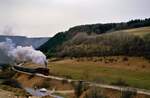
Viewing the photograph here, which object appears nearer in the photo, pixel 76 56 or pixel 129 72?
pixel 129 72

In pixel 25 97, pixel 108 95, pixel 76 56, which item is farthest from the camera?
pixel 76 56

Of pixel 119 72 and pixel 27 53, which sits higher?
pixel 27 53

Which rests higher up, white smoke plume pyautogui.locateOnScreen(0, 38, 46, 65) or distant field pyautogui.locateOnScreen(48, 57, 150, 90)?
white smoke plume pyautogui.locateOnScreen(0, 38, 46, 65)

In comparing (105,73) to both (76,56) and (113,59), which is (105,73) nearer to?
(113,59)

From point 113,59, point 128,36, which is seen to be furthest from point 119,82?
point 128,36

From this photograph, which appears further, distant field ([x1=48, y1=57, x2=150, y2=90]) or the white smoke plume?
the white smoke plume

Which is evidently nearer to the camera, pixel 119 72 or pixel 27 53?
pixel 119 72

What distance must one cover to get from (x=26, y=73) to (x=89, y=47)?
179 ft

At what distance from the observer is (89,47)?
162 meters

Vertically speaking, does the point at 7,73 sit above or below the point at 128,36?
below

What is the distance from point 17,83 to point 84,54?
5281 cm

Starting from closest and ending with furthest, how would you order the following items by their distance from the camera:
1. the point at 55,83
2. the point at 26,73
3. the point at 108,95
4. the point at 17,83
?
the point at 108,95 < the point at 55,83 < the point at 17,83 < the point at 26,73

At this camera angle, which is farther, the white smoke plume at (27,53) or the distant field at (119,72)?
Answer: the white smoke plume at (27,53)

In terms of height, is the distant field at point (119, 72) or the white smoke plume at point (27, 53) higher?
the white smoke plume at point (27, 53)
